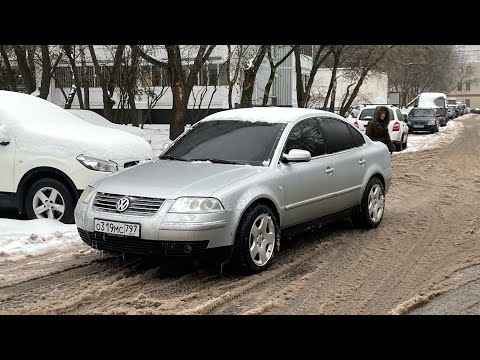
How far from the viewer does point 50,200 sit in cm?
747

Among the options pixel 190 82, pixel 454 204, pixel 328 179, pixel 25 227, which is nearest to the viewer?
pixel 328 179

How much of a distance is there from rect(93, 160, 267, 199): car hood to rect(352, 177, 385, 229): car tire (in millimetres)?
2107

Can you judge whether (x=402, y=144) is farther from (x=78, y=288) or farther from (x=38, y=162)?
(x=78, y=288)

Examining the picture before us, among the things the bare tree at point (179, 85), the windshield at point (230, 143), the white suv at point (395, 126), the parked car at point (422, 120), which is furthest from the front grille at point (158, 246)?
the parked car at point (422, 120)

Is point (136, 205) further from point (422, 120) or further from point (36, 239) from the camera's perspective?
point (422, 120)

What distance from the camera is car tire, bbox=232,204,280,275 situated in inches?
212

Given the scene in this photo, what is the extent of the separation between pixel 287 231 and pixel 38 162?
342 centimetres

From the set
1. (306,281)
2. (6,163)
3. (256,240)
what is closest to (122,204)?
(256,240)

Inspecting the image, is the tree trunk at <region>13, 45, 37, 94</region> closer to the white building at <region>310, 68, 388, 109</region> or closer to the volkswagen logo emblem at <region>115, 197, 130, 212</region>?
the volkswagen logo emblem at <region>115, 197, 130, 212</region>

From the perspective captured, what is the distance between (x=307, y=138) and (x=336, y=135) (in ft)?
2.21

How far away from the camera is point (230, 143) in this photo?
642 centimetres
